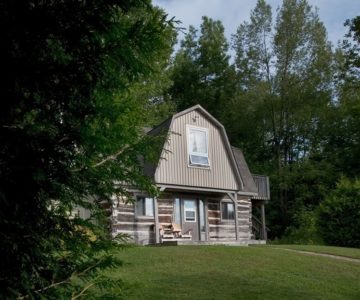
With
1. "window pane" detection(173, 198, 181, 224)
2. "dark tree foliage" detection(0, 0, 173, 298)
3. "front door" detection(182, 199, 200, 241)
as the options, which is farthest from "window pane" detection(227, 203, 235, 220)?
"dark tree foliage" detection(0, 0, 173, 298)

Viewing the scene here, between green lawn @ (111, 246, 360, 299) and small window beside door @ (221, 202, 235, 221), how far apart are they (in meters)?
9.33

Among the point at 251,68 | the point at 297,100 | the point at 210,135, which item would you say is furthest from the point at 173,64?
the point at 210,135

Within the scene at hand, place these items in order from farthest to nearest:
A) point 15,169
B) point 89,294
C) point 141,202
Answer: point 141,202 → point 89,294 → point 15,169

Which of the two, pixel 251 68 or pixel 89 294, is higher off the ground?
pixel 251 68

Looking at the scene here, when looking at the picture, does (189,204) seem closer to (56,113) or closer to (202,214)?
(202,214)

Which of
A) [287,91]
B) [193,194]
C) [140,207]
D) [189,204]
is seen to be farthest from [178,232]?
[287,91]

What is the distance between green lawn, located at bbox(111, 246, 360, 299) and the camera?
35.7 ft

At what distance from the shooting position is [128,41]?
314cm

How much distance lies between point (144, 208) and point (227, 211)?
5.29 meters

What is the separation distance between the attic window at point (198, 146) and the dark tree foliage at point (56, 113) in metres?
19.7

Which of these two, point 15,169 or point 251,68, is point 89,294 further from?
point 251,68

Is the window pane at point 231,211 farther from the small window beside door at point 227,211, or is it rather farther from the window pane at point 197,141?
the window pane at point 197,141

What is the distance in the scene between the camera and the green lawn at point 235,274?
10.9m

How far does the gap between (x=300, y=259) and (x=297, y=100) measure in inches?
963
